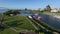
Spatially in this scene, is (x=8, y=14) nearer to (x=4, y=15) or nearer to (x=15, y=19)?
(x=4, y=15)

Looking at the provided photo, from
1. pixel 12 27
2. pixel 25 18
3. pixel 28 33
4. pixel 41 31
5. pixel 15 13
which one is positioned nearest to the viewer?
pixel 28 33

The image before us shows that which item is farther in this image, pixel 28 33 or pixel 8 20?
pixel 8 20

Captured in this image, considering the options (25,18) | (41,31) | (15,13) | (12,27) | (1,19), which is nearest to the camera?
(41,31)

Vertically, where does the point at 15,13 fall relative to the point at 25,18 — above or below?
above

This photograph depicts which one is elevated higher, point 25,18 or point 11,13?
point 11,13

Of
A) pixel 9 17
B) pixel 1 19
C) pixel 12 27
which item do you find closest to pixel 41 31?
pixel 12 27

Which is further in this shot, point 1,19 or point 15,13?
point 1,19

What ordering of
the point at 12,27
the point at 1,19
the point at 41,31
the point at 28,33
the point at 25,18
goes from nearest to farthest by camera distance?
the point at 28,33
the point at 41,31
the point at 12,27
the point at 1,19
the point at 25,18

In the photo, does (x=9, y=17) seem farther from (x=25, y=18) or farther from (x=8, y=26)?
(x=25, y=18)

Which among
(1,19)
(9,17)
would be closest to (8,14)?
(9,17)
